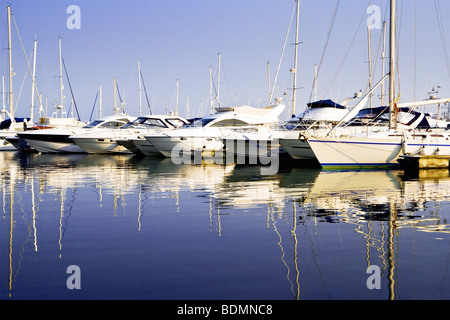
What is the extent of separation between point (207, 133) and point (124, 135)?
877 centimetres

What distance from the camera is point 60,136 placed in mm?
39156

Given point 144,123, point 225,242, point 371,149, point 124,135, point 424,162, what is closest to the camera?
point 225,242

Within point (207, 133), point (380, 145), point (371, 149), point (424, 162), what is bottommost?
point (424, 162)

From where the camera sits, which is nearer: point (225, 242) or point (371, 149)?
point (225, 242)

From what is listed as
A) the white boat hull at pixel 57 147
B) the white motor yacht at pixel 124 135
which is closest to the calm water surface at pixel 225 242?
the white motor yacht at pixel 124 135

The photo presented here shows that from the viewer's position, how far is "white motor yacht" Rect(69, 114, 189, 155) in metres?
36.5

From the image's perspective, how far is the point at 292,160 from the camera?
1105 inches

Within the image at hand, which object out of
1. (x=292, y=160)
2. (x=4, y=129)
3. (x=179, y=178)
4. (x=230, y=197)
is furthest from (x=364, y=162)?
(x=4, y=129)

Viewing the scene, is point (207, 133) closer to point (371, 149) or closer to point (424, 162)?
point (371, 149)

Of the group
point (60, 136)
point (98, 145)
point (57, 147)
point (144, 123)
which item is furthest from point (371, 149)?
point (57, 147)

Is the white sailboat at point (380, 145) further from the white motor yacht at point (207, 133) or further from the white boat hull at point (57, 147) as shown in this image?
the white boat hull at point (57, 147)

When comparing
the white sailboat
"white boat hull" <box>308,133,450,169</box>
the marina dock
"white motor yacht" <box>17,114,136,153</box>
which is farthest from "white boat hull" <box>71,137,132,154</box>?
the marina dock

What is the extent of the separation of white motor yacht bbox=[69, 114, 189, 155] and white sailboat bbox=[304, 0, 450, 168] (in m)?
15.8
